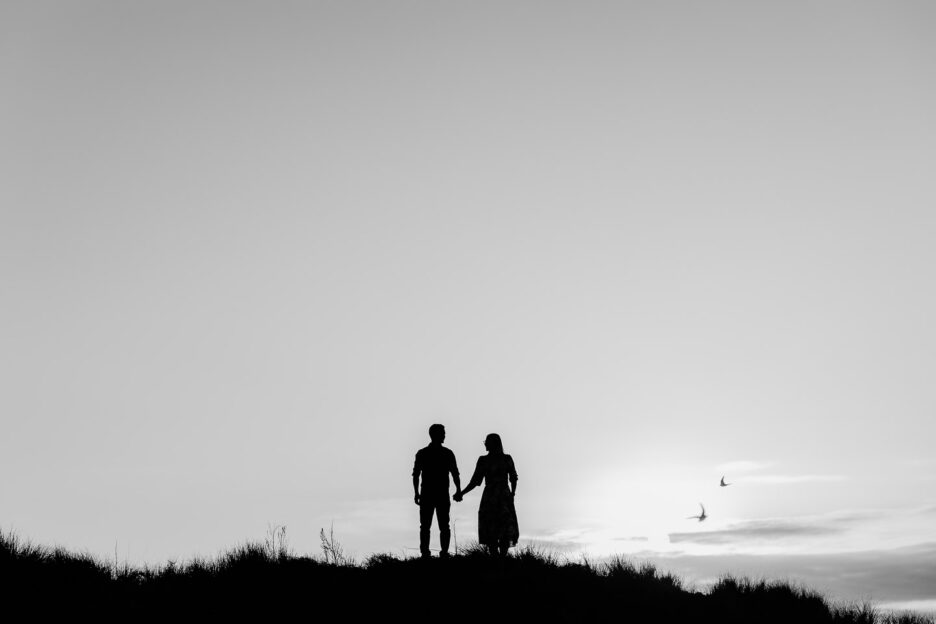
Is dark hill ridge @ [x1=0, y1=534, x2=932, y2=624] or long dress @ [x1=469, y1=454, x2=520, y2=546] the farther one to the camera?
long dress @ [x1=469, y1=454, x2=520, y2=546]

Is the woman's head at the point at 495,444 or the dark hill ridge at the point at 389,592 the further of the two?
the woman's head at the point at 495,444

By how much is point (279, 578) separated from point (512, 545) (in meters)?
4.91

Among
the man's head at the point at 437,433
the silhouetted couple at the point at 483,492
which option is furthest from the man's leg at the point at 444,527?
the man's head at the point at 437,433

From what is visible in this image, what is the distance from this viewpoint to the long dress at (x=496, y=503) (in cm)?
1867

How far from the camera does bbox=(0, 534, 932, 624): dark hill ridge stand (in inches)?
566

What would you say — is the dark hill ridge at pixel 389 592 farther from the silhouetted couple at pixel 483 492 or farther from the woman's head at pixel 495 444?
the woman's head at pixel 495 444

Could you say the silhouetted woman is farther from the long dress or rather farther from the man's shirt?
the man's shirt

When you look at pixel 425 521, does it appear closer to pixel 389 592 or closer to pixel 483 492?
pixel 483 492

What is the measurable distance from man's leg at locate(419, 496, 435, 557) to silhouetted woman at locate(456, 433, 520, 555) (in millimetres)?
890

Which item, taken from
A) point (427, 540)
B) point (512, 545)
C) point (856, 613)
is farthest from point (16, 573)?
point (856, 613)

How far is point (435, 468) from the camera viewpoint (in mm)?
18203

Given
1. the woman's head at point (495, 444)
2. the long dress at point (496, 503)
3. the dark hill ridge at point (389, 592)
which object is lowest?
the dark hill ridge at point (389, 592)

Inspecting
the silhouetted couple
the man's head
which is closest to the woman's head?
the silhouetted couple

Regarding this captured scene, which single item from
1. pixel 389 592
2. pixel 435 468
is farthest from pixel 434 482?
pixel 389 592
